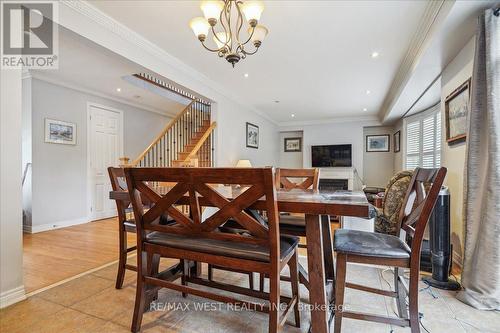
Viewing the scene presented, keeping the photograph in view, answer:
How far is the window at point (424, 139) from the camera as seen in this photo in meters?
4.70

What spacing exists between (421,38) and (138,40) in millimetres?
3188

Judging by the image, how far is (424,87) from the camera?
3.87m

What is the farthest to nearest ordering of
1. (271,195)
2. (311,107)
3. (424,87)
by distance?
(311,107), (424,87), (271,195)

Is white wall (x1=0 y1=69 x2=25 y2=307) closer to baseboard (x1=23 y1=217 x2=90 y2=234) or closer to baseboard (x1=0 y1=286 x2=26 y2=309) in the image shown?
baseboard (x1=0 y1=286 x2=26 y2=309)

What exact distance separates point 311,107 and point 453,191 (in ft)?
13.1

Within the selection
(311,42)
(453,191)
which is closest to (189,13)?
(311,42)

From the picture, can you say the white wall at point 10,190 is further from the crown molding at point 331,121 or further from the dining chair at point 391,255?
the crown molding at point 331,121

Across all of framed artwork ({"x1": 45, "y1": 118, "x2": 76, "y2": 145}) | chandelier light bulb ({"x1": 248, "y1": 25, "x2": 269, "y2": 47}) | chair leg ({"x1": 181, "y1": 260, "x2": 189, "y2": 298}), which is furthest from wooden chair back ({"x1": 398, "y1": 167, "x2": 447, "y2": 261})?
framed artwork ({"x1": 45, "y1": 118, "x2": 76, "y2": 145})

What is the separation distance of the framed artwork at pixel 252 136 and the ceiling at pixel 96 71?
6.13 ft

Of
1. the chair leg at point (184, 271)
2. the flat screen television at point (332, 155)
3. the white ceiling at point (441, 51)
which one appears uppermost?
the white ceiling at point (441, 51)

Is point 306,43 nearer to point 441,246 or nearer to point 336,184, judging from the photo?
point 441,246

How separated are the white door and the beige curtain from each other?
5608 mm

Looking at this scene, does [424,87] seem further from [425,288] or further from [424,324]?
[424,324]

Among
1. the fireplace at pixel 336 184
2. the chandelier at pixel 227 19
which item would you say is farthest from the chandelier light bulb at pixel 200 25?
the fireplace at pixel 336 184
